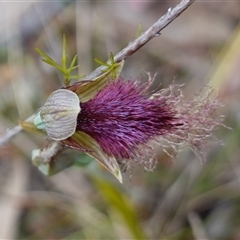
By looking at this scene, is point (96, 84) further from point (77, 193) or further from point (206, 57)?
point (206, 57)

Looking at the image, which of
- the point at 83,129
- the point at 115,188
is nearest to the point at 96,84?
the point at 83,129

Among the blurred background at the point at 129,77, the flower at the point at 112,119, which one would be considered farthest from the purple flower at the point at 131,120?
the blurred background at the point at 129,77

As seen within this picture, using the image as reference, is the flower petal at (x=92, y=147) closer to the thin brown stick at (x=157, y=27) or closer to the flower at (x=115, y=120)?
the flower at (x=115, y=120)

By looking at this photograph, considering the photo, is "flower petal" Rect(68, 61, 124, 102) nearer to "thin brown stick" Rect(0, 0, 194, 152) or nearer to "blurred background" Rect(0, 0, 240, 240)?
"thin brown stick" Rect(0, 0, 194, 152)

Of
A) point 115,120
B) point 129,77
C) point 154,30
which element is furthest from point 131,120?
point 129,77

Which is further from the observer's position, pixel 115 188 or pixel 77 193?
pixel 77 193

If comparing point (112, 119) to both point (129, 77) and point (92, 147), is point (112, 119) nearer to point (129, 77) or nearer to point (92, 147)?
point (92, 147)

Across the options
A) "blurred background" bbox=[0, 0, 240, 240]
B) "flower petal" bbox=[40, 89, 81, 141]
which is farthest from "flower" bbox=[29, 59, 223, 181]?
"blurred background" bbox=[0, 0, 240, 240]

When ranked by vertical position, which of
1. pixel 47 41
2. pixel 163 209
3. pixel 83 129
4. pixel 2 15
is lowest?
Answer: pixel 163 209
